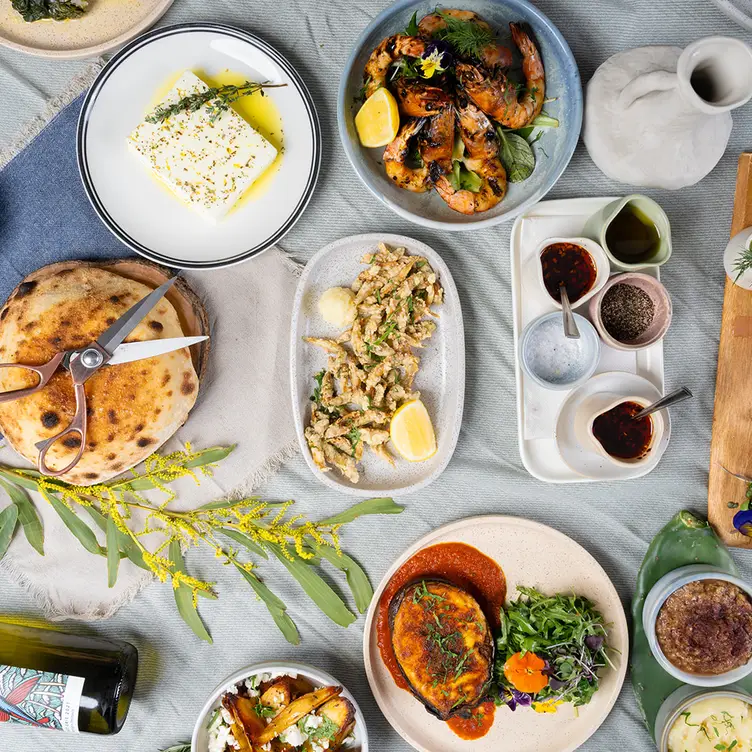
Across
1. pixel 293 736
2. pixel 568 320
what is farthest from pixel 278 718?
pixel 568 320

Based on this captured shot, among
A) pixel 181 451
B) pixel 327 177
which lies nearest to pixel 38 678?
pixel 181 451

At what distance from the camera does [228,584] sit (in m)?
2.12

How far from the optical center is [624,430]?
1.90 m

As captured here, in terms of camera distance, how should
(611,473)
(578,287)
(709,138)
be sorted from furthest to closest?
(611,473), (578,287), (709,138)

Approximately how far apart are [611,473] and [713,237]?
0.83 meters

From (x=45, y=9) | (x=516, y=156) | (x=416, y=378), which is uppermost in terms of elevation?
(x=45, y=9)

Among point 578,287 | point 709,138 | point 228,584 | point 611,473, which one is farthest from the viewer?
point 228,584

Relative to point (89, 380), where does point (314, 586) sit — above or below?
below

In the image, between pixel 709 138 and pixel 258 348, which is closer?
pixel 709 138

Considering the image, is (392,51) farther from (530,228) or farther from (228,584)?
(228,584)

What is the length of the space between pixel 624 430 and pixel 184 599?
4.90ft

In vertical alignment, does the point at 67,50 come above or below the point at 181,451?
above

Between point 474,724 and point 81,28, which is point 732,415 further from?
point 81,28

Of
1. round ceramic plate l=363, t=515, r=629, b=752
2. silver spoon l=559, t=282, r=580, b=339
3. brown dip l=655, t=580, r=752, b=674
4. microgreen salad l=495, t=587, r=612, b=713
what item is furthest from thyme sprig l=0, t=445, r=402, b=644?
brown dip l=655, t=580, r=752, b=674
